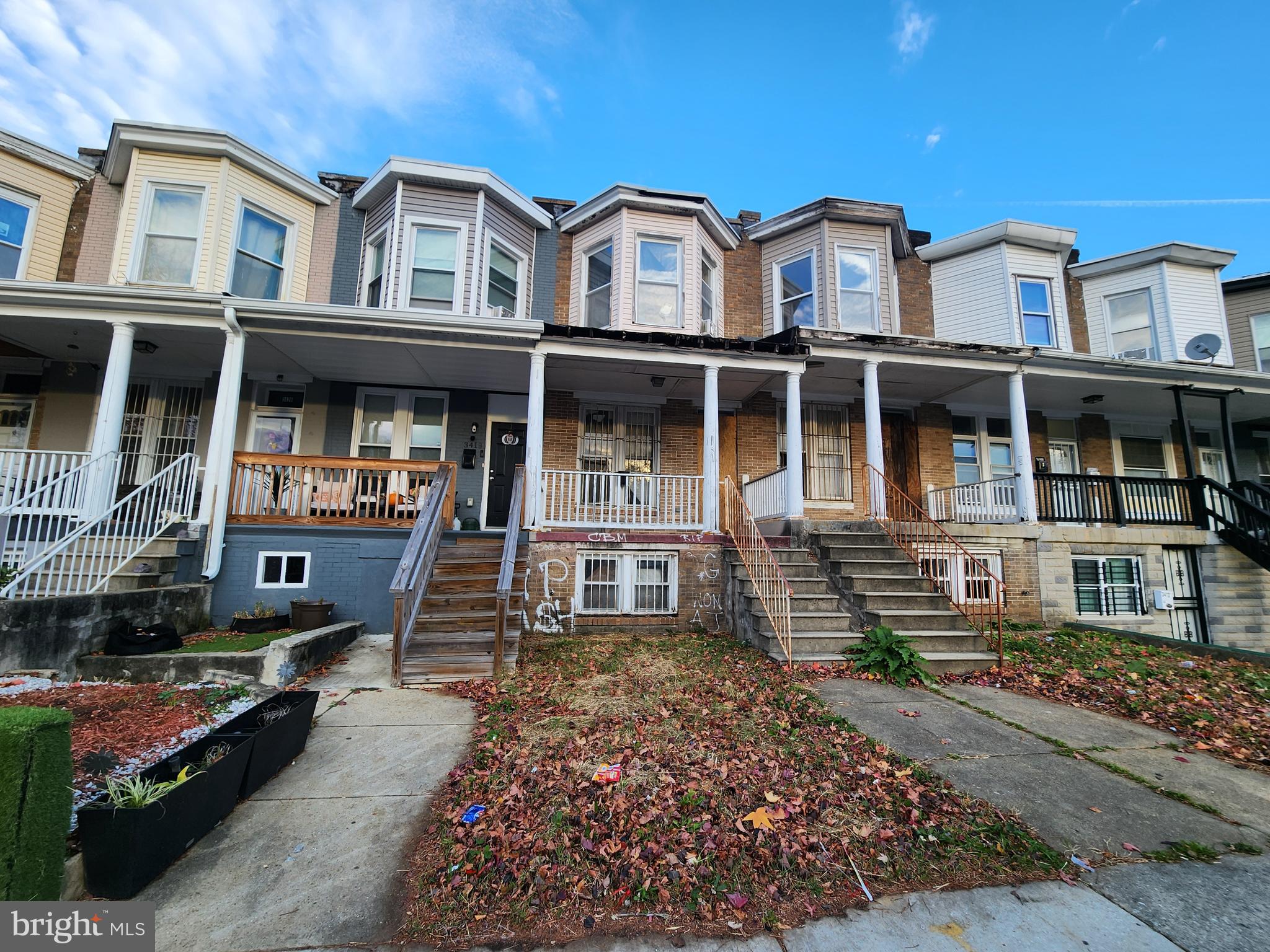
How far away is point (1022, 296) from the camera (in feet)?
40.4

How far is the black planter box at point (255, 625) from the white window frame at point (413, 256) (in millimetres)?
5747

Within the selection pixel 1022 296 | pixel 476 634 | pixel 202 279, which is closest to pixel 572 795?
pixel 476 634

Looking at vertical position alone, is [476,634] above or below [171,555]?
below

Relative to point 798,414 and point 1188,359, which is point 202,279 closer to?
point 798,414

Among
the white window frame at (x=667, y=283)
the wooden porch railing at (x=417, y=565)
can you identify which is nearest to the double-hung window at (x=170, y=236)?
the wooden porch railing at (x=417, y=565)

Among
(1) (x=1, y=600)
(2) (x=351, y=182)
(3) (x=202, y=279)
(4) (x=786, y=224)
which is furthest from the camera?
(4) (x=786, y=224)

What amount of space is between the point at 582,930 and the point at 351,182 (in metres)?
13.4

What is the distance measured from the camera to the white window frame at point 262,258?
375 inches

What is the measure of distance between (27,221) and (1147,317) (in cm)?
2356

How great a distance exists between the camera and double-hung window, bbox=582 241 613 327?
1121 cm

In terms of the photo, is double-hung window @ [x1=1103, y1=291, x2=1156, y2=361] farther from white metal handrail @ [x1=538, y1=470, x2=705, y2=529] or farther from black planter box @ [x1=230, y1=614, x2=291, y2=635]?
black planter box @ [x1=230, y1=614, x2=291, y2=635]

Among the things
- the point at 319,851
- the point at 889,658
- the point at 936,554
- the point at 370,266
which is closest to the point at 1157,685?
the point at 936,554

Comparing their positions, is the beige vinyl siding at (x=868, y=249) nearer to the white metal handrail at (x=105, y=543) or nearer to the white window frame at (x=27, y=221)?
the white metal handrail at (x=105, y=543)

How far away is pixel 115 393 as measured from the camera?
805 cm
